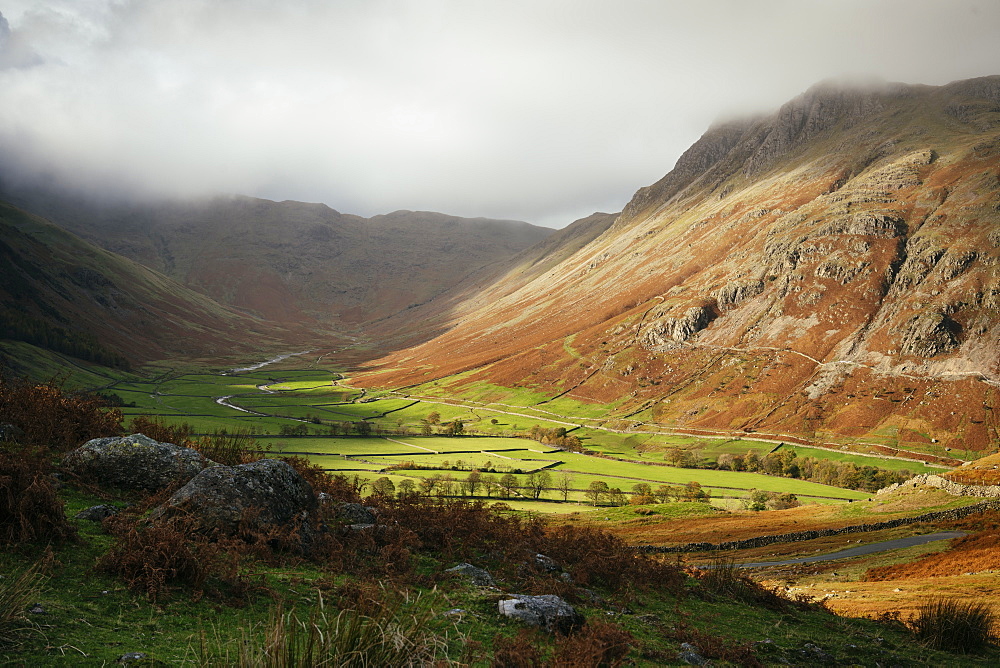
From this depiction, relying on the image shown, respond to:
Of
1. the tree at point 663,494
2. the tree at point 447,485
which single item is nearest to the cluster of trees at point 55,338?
the tree at point 447,485

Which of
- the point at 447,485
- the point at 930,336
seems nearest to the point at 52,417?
the point at 447,485

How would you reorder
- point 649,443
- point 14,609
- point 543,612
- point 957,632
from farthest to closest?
point 649,443, point 957,632, point 543,612, point 14,609

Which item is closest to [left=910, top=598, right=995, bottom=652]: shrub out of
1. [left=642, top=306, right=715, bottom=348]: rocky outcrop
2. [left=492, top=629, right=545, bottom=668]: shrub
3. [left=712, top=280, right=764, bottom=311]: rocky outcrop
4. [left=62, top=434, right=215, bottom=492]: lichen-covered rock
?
[left=492, top=629, right=545, bottom=668]: shrub

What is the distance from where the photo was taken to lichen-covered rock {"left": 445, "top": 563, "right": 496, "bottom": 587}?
12.4 m

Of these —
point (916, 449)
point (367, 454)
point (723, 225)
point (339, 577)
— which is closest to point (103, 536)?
point (339, 577)

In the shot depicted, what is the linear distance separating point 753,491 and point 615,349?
7912cm

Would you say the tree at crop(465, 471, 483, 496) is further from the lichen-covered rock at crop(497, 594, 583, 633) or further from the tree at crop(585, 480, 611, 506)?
the lichen-covered rock at crop(497, 594, 583, 633)

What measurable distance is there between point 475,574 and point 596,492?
53.6m

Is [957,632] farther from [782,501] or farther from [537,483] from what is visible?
[782,501]

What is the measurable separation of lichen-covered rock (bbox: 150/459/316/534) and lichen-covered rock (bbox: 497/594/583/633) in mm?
5625

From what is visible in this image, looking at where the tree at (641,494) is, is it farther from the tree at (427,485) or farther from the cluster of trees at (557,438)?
the cluster of trees at (557,438)

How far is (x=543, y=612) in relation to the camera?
10242 mm

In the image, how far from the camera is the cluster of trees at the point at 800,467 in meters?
79.9

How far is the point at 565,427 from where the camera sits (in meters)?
119
